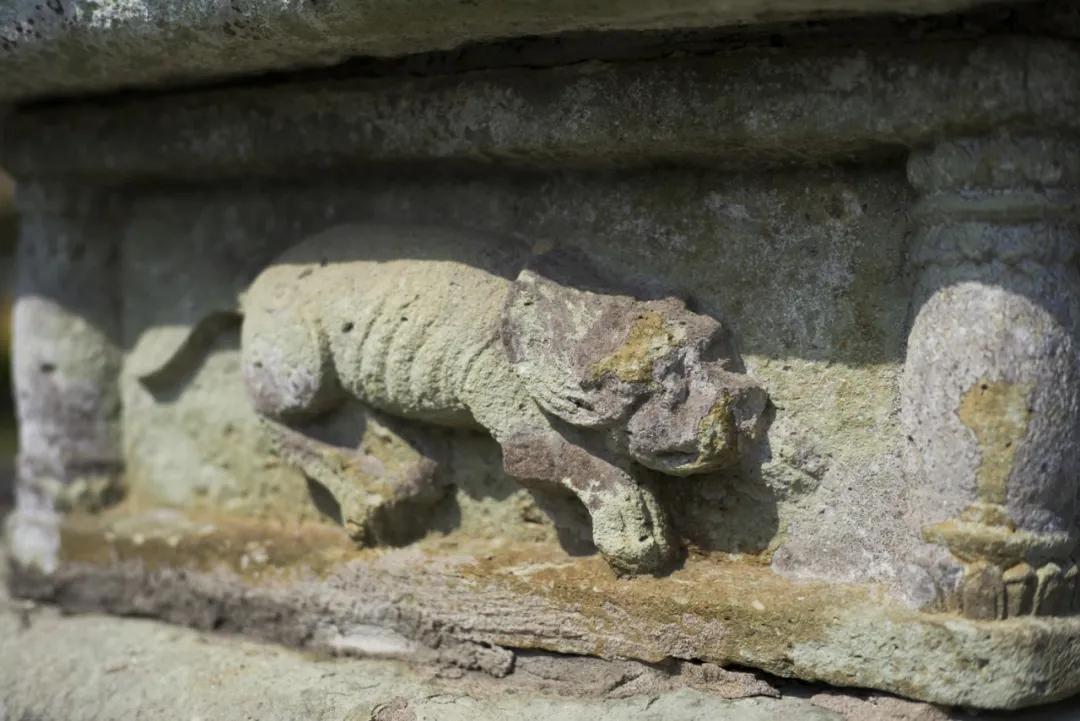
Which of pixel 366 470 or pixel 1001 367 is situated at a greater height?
pixel 1001 367

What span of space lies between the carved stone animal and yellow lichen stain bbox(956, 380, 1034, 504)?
0.36m

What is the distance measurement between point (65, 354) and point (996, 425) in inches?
79.8

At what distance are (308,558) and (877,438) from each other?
114 cm

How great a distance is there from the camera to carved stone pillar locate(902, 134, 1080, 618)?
1687mm

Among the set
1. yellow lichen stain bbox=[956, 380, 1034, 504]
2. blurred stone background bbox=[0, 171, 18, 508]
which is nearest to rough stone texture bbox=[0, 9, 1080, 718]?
yellow lichen stain bbox=[956, 380, 1034, 504]

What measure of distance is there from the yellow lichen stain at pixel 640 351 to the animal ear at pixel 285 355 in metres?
0.59

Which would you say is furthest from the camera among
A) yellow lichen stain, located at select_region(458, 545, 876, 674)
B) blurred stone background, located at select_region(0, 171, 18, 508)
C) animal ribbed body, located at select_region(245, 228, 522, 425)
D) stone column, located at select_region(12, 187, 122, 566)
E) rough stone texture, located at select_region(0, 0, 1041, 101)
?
blurred stone background, located at select_region(0, 171, 18, 508)

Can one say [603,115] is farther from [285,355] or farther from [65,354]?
[65,354]

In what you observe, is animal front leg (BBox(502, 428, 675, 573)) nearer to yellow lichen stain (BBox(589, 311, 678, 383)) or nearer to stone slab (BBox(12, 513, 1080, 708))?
stone slab (BBox(12, 513, 1080, 708))

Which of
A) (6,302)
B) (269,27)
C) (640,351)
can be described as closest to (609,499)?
(640,351)

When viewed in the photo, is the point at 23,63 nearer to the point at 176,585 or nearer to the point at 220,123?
the point at 220,123

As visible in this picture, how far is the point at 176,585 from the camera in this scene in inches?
98.0

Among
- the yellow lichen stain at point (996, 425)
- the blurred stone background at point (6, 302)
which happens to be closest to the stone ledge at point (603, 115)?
the yellow lichen stain at point (996, 425)

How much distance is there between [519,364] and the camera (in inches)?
80.0
